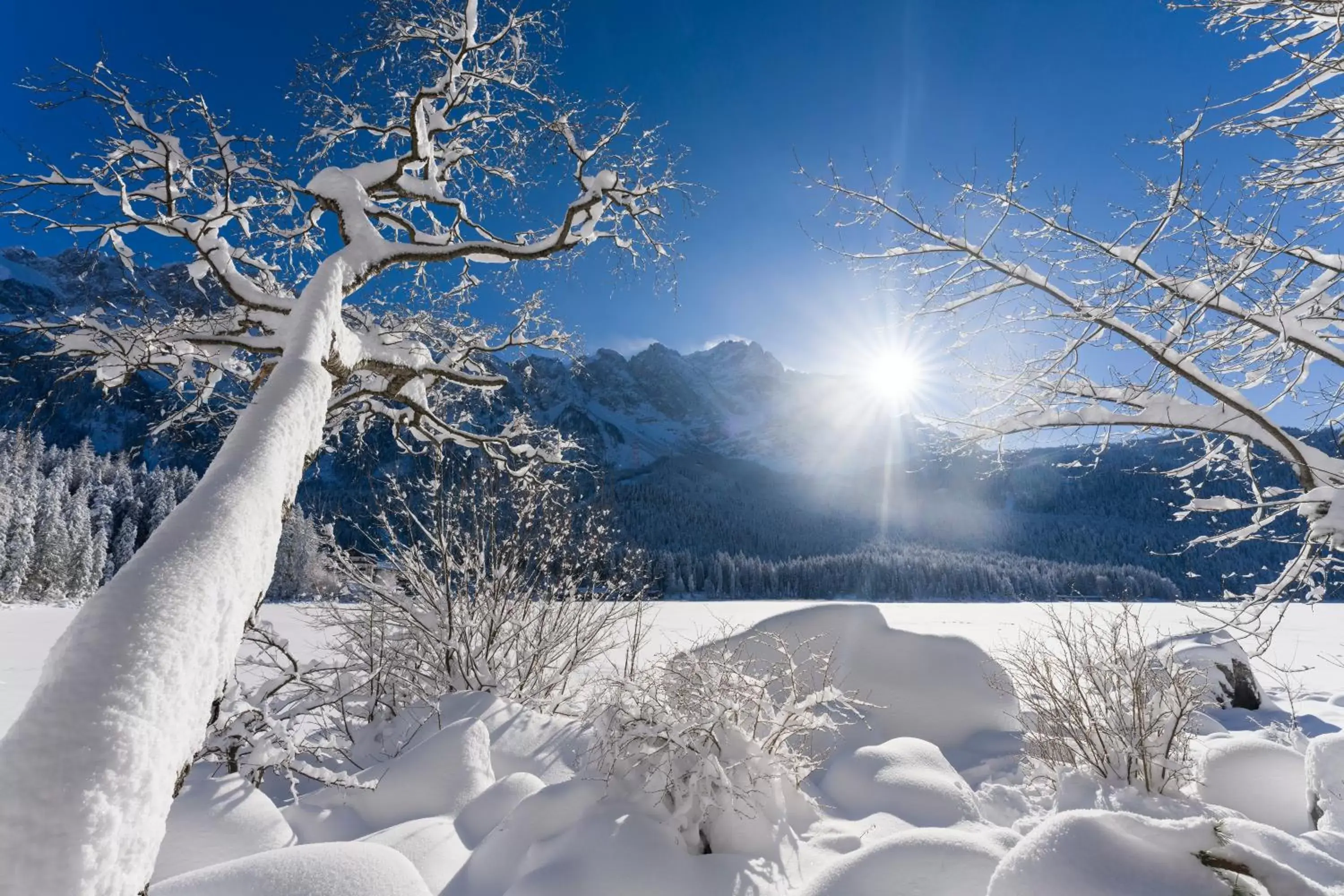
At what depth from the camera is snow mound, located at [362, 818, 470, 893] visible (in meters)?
3.41

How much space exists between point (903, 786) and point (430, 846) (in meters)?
3.65

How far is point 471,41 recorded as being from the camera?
13.4 feet

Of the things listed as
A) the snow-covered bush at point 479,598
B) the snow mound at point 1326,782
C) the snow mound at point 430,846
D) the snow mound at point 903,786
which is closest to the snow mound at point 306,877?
the snow mound at point 430,846

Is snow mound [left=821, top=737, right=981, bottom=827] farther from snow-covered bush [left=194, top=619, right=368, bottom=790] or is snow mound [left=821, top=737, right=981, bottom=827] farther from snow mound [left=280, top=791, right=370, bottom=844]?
snow-covered bush [left=194, top=619, right=368, bottom=790]

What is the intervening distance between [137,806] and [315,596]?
8276 mm

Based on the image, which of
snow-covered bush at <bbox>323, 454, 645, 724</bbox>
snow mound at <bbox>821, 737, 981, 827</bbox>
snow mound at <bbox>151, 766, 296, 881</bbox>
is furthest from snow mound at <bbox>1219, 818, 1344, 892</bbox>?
snow-covered bush at <bbox>323, 454, 645, 724</bbox>

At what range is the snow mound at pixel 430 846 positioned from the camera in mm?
3408

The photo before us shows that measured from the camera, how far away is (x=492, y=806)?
409 cm

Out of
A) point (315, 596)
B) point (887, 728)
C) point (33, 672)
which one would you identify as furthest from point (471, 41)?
point (33, 672)

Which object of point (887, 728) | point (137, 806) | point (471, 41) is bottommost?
point (887, 728)

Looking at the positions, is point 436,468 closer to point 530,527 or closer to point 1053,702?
point 530,527

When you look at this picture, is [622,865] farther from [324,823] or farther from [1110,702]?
[1110,702]

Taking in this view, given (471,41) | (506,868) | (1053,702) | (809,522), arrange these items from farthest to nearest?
(809,522)
(1053,702)
(471,41)
(506,868)

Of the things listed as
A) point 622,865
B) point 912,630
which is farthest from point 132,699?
point 912,630
